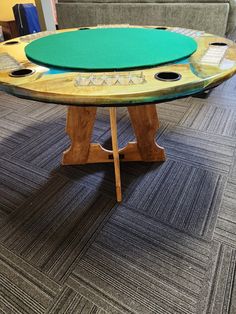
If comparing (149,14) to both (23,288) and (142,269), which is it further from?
(23,288)

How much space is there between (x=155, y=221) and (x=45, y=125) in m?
1.29

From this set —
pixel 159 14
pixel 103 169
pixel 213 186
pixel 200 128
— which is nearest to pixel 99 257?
pixel 103 169

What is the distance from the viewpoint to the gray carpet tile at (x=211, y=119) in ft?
6.31

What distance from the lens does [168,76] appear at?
87 centimetres

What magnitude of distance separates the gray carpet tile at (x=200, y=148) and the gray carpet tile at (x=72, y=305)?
1017 millimetres

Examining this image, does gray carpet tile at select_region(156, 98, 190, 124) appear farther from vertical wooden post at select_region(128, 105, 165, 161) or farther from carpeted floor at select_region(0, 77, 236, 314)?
vertical wooden post at select_region(128, 105, 165, 161)

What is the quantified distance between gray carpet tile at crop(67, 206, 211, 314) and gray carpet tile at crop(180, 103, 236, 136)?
1032 mm

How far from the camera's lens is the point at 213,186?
4.67ft

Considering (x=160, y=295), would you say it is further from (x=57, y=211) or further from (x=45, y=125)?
(x=45, y=125)

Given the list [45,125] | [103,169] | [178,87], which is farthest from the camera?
[45,125]

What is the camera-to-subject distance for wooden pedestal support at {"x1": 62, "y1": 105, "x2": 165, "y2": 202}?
4.69 ft

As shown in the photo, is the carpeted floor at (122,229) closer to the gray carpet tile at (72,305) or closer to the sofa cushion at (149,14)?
the gray carpet tile at (72,305)

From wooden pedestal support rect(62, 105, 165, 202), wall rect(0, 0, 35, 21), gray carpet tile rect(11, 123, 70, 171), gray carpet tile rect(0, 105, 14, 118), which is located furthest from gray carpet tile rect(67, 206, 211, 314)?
wall rect(0, 0, 35, 21)

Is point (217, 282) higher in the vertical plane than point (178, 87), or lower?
lower
